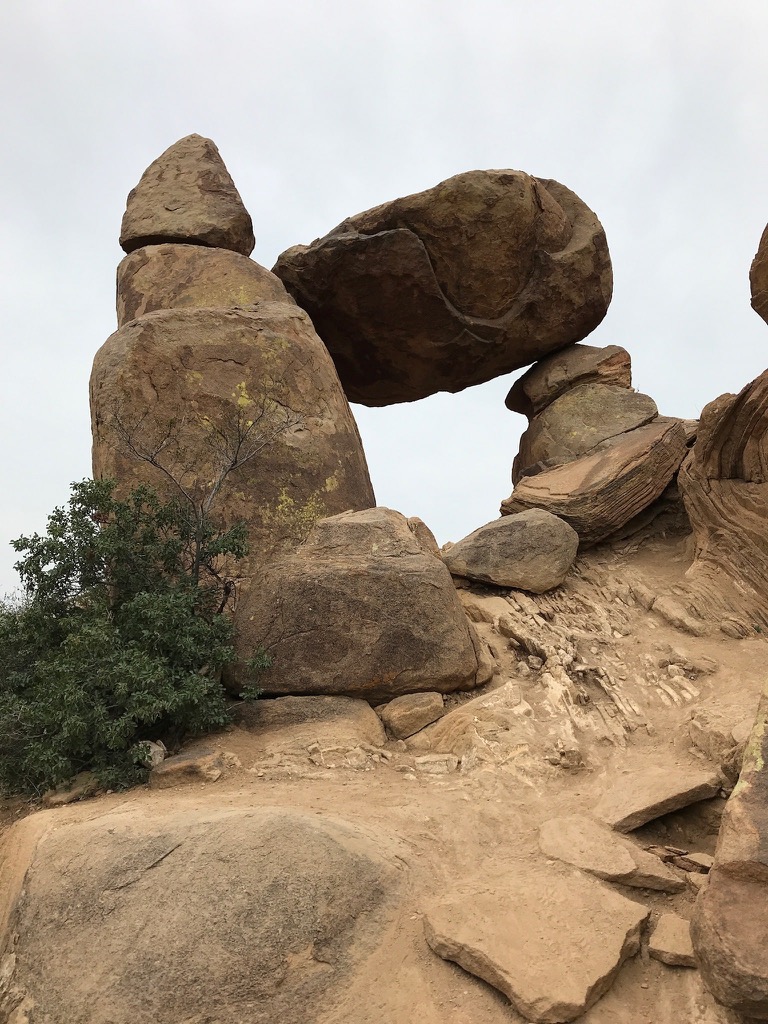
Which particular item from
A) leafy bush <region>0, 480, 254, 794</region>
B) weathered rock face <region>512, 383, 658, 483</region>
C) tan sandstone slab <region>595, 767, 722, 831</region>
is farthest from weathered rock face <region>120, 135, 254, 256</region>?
tan sandstone slab <region>595, 767, 722, 831</region>

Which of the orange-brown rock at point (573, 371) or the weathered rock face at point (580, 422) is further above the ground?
the orange-brown rock at point (573, 371)

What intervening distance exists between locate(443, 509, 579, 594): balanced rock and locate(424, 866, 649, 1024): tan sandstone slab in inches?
179

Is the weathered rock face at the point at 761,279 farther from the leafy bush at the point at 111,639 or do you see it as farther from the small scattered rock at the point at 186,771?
the small scattered rock at the point at 186,771

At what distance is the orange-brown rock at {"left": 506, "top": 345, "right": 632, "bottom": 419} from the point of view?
1272 cm

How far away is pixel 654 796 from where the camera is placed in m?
4.79

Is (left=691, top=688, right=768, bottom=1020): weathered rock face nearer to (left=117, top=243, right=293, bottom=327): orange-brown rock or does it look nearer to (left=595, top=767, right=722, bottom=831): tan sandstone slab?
(left=595, top=767, right=722, bottom=831): tan sandstone slab

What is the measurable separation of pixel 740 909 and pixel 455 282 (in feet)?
32.8

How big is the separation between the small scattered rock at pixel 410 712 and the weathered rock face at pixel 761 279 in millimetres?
3776

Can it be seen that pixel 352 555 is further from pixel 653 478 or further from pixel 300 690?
pixel 653 478

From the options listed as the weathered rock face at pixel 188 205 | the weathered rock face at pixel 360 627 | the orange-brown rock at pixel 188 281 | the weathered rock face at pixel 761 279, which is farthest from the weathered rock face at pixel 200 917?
the weathered rock face at pixel 188 205

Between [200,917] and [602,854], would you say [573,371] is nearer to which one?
[602,854]

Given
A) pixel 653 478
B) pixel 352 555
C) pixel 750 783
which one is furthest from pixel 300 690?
pixel 653 478

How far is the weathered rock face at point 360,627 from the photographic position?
21.5 ft

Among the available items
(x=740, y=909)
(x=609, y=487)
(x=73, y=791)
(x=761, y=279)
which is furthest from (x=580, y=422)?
(x=740, y=909)
